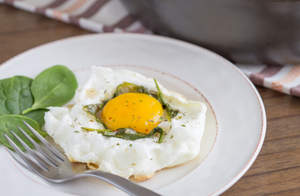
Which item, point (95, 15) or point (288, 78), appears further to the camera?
point (95, 15)

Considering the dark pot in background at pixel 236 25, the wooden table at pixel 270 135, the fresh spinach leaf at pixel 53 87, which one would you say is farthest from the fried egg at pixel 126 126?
the dark pot in background at pixel 236 25

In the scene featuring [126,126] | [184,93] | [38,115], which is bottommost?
[184,93]

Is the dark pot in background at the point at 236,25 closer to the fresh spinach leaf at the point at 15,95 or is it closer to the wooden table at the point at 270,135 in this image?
the wooden table at the point at 270,135

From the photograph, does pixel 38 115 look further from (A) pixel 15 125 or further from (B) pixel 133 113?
(B) pixel 133 113

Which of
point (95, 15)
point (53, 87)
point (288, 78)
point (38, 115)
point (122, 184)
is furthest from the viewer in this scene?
point (95, 15)

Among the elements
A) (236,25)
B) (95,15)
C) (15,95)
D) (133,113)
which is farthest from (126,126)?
(95,15)

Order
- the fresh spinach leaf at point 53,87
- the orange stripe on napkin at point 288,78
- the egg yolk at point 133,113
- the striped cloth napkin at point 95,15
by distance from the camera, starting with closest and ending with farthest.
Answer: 1. the egg yolk at point 133,113
2. the fresh spinach leaf at point 53,87
3. the orange stripe on napkin at point 288,78
4. the striped cloth napkin at point 95,15

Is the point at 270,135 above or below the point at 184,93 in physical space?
below
